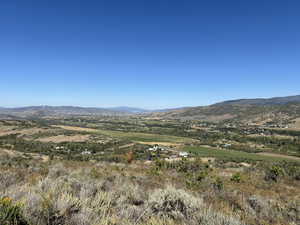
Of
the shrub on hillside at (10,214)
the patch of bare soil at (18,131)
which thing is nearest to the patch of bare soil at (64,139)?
the patch of bare soil at (18,131)

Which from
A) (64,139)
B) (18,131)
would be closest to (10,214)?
(64,139)

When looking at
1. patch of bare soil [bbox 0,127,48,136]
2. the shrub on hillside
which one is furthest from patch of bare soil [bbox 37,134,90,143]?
the shrub on hillside

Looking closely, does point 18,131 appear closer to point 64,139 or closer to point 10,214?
point 64,139

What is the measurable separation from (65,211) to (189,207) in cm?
247

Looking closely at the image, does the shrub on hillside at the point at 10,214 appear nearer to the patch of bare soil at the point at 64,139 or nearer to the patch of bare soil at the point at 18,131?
the patch of bare soil at the point at 64,139

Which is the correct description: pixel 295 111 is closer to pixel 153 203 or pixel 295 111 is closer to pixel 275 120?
pixel 275 120

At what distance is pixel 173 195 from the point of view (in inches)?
168

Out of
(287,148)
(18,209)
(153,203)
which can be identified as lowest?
(287,148)

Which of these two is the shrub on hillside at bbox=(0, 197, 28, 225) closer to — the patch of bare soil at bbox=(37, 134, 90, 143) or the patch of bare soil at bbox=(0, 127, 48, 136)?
Result: the patch of bare soil at bbox=(37, 134, 90, 143)

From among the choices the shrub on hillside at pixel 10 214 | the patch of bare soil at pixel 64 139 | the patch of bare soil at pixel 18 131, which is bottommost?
the patch of bare soil at pixel 64 139

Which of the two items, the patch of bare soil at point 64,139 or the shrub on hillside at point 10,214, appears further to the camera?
the patch of bare soil at point 64,139

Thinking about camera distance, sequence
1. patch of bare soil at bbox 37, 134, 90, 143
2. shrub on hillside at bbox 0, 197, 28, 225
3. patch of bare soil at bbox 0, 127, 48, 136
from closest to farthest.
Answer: shrub on hillside at bbox 0, 197, 28, 225
patch of bare soil at bbox 37, 134, 90, 143
patch of bare soil at bbox 0, 127, 48, 136

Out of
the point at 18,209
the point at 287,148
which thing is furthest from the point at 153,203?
the point at 287,148

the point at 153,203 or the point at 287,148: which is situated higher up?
the point at 153,203
